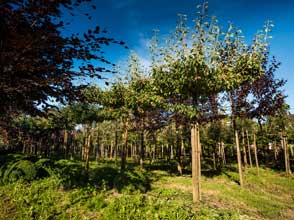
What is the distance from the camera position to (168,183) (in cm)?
1431

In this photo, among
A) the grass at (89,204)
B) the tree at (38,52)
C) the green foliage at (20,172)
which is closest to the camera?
the tree at (38,52)

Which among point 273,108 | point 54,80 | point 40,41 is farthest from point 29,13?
point 273,108

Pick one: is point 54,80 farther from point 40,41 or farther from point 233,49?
point 233,49

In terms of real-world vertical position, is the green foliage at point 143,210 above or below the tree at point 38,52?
below

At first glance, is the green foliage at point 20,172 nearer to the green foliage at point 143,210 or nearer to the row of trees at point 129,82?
the row of trees at point 129,82

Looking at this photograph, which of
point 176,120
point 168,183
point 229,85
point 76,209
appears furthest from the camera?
point 176,120

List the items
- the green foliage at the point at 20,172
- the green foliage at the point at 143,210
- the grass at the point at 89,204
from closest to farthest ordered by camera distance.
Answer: the green foliage at the point at 143,210 < the grass at the point at 89,204 < the green foliage at the point at 20,172

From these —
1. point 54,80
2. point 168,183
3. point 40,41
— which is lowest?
point 168,183

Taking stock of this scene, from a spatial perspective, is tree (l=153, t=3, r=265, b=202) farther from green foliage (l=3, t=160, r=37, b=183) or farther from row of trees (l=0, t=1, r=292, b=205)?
green foliage (l=3, t=160, r=37, b=183)

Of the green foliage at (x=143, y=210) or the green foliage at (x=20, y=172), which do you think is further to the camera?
the green foliage at (x=20, y=172)

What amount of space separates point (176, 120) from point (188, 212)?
1119cm

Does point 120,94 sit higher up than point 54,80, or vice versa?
point 120,94

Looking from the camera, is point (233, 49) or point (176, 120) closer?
point (233, 49)

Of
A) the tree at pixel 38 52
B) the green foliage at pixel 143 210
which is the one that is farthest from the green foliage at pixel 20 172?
the tree at pixel 38 52
